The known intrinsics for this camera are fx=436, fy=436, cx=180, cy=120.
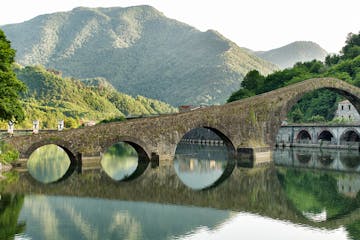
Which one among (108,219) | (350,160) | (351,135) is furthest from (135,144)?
(351,135)

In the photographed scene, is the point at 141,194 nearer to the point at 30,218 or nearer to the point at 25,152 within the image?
the point at 30,218

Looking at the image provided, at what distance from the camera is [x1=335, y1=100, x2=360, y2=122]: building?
73.9m

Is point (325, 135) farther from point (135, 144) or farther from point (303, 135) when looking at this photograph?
point (135, 144)

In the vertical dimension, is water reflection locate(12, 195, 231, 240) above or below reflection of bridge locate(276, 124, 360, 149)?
below

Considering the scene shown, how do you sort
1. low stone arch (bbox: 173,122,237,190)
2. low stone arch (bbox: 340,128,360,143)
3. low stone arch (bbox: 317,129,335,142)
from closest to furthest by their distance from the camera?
low stone arch (bbox: 173,122,237,190), low stone arch (bbox: 340,128,360,143), low stone arch (bbox: 317,129,335,142)

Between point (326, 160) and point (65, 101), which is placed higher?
point (65, 101)

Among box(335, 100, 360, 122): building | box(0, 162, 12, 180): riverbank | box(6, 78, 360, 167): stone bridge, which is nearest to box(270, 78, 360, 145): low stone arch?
box(6, 78, 360, 167): stone bridge

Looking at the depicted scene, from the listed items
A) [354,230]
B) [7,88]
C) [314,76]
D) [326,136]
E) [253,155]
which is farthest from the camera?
[314,76]

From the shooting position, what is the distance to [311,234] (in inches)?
714

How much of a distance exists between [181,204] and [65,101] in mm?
110856

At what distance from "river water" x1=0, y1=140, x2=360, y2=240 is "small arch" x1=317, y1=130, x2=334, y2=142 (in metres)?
29.9

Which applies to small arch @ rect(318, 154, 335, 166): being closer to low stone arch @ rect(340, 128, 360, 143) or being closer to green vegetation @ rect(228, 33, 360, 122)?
low stone arch @ rect(340, 128, 360, 143)

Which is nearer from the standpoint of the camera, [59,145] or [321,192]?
[321,192]

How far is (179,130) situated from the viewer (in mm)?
41844
